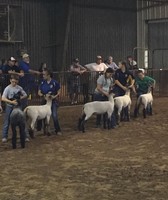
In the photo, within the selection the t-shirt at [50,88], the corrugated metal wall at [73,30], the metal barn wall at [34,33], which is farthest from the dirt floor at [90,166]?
the corrugated metal wall at [73,30]

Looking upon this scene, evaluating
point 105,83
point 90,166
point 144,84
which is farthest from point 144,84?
point 90,166

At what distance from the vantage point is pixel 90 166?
321 inches

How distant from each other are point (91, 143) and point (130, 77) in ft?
11.9

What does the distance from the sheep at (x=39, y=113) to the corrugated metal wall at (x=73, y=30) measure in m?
10.5

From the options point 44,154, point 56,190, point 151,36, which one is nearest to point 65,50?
point 151,36

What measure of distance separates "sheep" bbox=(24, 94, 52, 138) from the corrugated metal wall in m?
10.5

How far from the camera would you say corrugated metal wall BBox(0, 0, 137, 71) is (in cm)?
2227

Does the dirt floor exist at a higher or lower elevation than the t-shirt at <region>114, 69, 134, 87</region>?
lower

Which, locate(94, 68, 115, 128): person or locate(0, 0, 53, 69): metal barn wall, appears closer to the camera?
locate(94, 68, 115, 128): person

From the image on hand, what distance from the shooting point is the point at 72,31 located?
2380 centimetres

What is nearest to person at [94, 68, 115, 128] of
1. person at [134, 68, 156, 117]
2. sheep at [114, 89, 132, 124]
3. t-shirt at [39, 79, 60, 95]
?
sheep at [114, 89, 132, 124]

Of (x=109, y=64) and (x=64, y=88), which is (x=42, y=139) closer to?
(x=64, y=88)

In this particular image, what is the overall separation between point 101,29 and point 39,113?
1533cm

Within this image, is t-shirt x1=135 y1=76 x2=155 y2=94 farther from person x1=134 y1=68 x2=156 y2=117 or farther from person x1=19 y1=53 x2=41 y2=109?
person x1=19 y1=53 x2=41 y2=109
